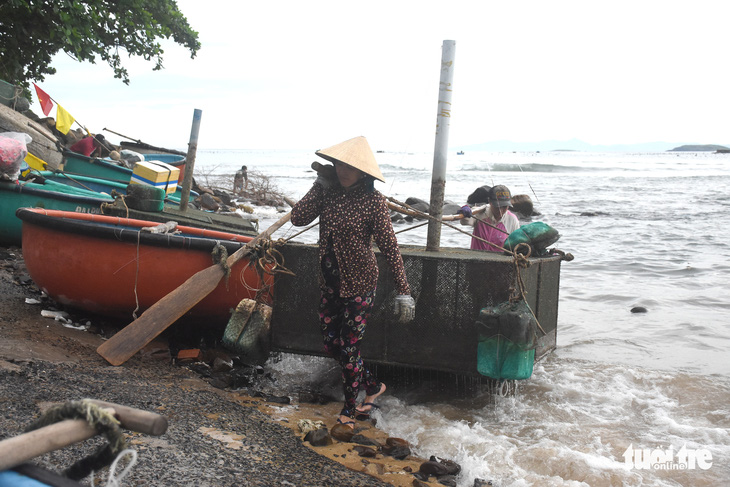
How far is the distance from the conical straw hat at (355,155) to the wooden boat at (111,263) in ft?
6.19

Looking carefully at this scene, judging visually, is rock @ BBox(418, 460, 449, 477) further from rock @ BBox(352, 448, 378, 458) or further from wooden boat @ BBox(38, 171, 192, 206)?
wooden boat @ BBox(38, 171, 192, 206)

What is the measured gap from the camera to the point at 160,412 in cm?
391

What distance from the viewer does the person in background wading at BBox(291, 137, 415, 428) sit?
161 inches

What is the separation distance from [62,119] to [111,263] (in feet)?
33.3

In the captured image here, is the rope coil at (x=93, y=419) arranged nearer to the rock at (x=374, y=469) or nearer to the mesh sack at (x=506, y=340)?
the rock at (x=374, y=469)

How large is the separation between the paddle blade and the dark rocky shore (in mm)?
130

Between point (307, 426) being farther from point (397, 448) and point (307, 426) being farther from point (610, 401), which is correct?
point (610, 401)

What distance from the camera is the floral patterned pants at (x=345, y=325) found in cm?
426

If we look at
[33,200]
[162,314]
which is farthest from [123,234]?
[33,200]

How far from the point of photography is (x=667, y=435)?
15.7ft

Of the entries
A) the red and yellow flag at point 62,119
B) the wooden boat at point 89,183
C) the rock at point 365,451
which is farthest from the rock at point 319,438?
the red and yellow flag at point 62,119

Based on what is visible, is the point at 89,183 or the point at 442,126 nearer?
the point at 442,126

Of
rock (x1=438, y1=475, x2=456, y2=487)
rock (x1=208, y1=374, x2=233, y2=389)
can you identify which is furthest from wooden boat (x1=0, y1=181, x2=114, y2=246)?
rock (x1=438, y1=475, x2=456, y2=487)

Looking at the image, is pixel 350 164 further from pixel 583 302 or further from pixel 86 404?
pixel 583 302
